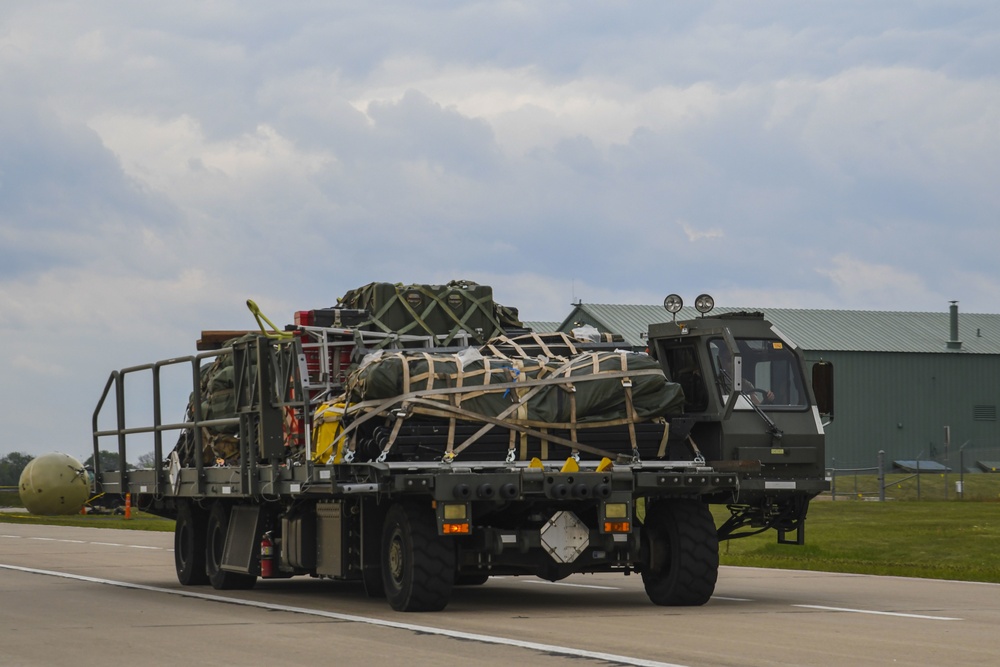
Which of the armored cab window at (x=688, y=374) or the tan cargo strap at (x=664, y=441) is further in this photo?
the armored cab window at (x=688, y=374)

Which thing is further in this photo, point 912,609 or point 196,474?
point 196,474

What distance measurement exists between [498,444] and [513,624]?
6.38 ft

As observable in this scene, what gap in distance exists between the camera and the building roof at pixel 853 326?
73.8m

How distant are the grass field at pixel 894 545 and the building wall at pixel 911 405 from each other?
3370cm

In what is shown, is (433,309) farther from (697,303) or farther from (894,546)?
(894,546)

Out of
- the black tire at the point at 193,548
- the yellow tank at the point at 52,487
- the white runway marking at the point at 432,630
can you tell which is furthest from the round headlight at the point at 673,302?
the yellow tank at the point at 52,487

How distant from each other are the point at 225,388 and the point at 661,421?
550 centimetres

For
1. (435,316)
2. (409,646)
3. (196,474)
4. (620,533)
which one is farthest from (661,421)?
(196,474)

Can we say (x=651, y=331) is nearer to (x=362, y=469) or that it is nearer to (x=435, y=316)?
(x=435, y=316)

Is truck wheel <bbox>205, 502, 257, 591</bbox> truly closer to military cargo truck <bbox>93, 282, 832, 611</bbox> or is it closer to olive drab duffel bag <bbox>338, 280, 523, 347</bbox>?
military cargo truck <bbox>93, 282, 832, 611</bbox>

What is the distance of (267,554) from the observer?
1775 cm

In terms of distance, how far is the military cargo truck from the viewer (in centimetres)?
1449

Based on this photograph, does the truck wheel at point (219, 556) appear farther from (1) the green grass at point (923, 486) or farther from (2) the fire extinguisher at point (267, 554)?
(1) the green grass at point (923, 486)

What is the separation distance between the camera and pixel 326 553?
16.3m
